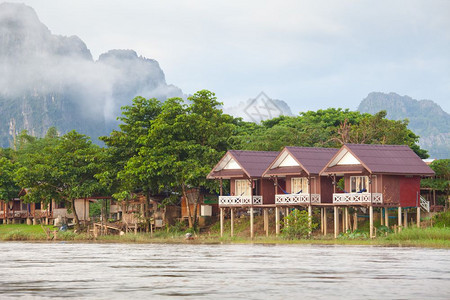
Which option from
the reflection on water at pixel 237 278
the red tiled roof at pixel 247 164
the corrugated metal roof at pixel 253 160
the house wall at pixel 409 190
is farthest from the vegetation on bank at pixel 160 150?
the reflection on water at pixel 237 278

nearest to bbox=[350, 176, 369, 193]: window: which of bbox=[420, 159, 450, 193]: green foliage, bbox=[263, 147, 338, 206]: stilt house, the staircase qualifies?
bbox=[263, 147, 338, 206]: stilt house

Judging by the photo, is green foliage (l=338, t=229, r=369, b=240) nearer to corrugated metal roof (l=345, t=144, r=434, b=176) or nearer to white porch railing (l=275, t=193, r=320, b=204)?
white porch railing (l=275, t=193, r=320, b=204)

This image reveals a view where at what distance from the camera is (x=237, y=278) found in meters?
22.2

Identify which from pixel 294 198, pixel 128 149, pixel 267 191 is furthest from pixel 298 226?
pixel 128 149

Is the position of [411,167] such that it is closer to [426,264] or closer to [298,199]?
[298,199]

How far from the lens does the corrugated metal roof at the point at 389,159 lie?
5122 centimetres

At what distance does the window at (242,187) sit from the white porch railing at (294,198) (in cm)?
420

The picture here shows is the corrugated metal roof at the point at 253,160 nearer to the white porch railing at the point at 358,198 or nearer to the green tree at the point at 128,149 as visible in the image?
the white porch railing at the point at 358,198

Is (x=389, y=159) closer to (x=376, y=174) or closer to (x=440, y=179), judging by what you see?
(x=376, y=174)

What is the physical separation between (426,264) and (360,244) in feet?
59.3

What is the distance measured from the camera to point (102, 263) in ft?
96.9

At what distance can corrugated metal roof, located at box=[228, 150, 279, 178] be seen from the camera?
5777 cm

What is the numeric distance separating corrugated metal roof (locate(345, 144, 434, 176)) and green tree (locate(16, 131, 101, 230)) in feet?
82.4

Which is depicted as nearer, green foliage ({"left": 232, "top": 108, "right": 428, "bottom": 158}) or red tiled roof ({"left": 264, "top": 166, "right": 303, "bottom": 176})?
red tiled roof ({"left": 264, "top": 166, "right": 303, "bottom": 176})
